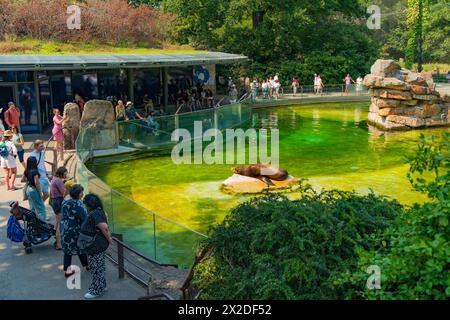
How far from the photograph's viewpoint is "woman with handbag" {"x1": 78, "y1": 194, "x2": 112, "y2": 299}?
798 centimetres

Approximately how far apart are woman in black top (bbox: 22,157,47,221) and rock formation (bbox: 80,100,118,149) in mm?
7811

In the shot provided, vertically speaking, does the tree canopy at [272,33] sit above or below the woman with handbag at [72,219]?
above

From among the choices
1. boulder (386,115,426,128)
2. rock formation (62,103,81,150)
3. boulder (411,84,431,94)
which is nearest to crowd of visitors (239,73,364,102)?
boulder (386,115,426,128)

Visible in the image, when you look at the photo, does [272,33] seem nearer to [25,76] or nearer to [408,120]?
[408,120]

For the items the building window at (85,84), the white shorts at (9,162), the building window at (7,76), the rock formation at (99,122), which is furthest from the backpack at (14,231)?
the building window at (85,84)

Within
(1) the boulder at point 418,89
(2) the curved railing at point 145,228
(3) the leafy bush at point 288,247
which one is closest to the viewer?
(3) the leafy bush at point 288,247

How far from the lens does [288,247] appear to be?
23.3ft

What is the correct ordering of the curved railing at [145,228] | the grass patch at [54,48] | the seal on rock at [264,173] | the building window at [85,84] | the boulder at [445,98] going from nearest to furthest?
the curved railing at [145,228] → the seal on rock at [264,173] → the grass patch at [54,48] → the building window at [85,84] → the boulder at [445,98]

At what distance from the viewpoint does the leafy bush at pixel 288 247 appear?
6617mm

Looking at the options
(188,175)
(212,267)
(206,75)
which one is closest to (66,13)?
(206,75)

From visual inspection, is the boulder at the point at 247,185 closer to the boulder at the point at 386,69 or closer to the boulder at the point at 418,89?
the boulder at the point at 418,89

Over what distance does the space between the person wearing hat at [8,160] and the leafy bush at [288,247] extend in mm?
7392

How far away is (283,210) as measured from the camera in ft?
26.1
